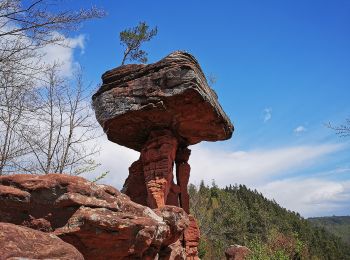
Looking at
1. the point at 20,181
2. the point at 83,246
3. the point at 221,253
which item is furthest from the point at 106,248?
the point at 221,253

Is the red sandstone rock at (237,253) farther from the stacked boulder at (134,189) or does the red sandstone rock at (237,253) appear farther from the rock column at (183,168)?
the stacked boulder at (134,189)

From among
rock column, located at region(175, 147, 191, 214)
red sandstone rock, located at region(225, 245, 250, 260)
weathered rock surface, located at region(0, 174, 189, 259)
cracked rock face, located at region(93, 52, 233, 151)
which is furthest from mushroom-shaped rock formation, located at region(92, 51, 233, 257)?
red sandstone rock, located at region(225, 245, 250, 260)

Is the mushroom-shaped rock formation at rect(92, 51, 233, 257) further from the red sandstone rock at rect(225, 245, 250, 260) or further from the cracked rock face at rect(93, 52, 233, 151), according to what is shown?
the red sandstone rock at rect(225, 245, 250, 260)

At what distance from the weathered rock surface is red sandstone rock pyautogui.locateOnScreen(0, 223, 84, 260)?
4.05ft

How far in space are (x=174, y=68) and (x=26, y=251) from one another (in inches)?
331

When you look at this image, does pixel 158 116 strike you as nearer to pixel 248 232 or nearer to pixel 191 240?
pixel 191 240

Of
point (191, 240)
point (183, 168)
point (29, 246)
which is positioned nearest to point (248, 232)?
point (183, 168)

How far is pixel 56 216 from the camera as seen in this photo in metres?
4.79

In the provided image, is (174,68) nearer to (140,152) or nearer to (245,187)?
(140,152)

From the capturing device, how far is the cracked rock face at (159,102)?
1083 centimetres

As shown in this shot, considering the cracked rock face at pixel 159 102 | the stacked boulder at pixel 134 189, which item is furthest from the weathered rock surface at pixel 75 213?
the cracked rock face at pixel 159 102

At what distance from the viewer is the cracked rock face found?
10825mm

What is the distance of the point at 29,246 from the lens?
10.4 feet

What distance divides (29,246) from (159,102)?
813 cm
